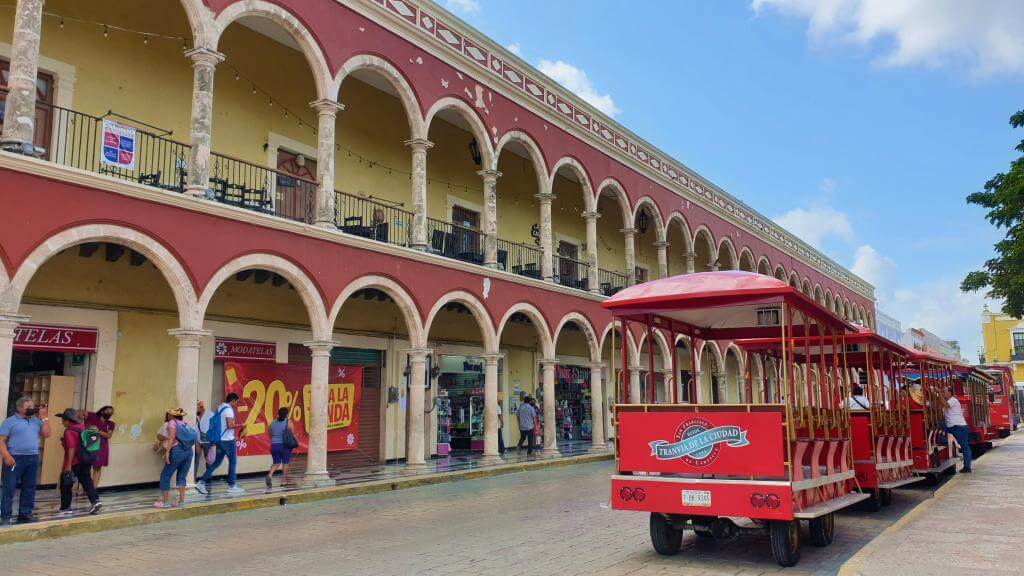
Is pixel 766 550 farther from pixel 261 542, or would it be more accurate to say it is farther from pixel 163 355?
pixel 163 355

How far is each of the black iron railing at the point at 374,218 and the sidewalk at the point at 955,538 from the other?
10.3 m

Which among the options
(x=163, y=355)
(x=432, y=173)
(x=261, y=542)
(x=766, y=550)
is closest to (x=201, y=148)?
(x=163, y=355)

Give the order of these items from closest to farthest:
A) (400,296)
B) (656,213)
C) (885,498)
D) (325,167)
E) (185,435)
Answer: (185,435), (885,498), (325,167), (400,296), (656,213)

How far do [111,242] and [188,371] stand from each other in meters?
2.12

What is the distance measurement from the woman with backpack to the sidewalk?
8.25 metres

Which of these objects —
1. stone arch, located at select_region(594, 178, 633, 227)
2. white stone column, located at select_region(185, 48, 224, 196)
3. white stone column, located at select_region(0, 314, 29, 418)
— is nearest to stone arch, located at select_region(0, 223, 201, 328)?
white stone column, located at select_region(0, 314, 29, 418)

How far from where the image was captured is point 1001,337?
2579 inches

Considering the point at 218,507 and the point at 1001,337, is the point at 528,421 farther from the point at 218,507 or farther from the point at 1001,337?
the point at 1001,337

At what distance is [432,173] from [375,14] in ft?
17.0

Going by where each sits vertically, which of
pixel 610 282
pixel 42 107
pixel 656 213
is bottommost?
pixel 610 282

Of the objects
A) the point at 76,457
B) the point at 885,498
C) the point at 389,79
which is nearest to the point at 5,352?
the point at 76,457

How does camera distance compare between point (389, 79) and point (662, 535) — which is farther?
point (389, 79)

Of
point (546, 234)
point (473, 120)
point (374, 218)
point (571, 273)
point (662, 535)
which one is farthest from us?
point (571, 273)

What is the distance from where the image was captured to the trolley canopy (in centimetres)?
702
